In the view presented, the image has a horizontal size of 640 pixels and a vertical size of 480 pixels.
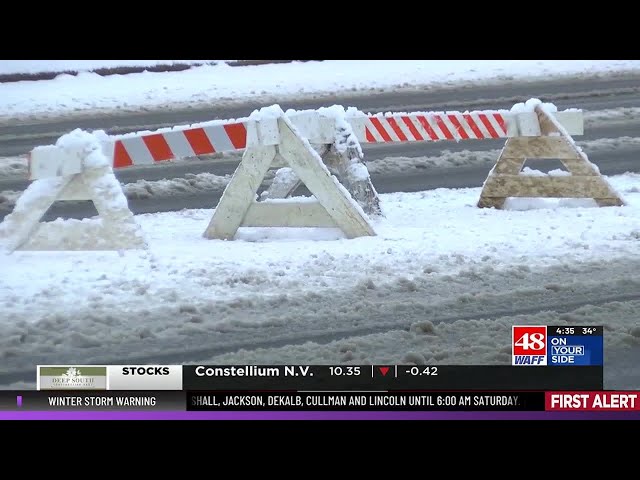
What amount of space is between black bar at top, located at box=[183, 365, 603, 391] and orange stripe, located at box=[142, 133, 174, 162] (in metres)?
2.12

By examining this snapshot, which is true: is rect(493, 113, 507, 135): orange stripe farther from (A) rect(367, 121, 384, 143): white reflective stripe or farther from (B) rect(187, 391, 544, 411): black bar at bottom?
(B) rect(187, 391, 544, 411): black bar at bottom

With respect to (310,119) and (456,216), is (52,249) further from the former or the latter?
(456,216)

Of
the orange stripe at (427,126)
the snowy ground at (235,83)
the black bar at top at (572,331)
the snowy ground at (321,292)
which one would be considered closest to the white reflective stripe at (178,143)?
the snowy ground at (235,83)

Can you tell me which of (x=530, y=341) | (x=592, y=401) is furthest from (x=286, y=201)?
(x=592, y=401)

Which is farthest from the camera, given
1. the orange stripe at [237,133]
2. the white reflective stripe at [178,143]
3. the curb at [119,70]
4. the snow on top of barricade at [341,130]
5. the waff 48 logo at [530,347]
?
the snow on top of barricade at [341,130]

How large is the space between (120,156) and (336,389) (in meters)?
2.40

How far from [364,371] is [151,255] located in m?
1.92

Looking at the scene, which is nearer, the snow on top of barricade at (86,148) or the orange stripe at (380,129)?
the snow on top of barricade at (86,148)

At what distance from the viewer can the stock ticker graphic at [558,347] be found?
5.23 metres

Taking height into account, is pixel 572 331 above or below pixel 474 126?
below

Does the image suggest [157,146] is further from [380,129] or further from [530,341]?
[530,341]

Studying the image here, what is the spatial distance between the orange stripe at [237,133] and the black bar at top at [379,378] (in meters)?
2.27

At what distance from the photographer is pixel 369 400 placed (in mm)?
5168

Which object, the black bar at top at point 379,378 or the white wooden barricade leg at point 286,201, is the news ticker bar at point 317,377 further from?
the white wooden barricade leg at point 286,201
